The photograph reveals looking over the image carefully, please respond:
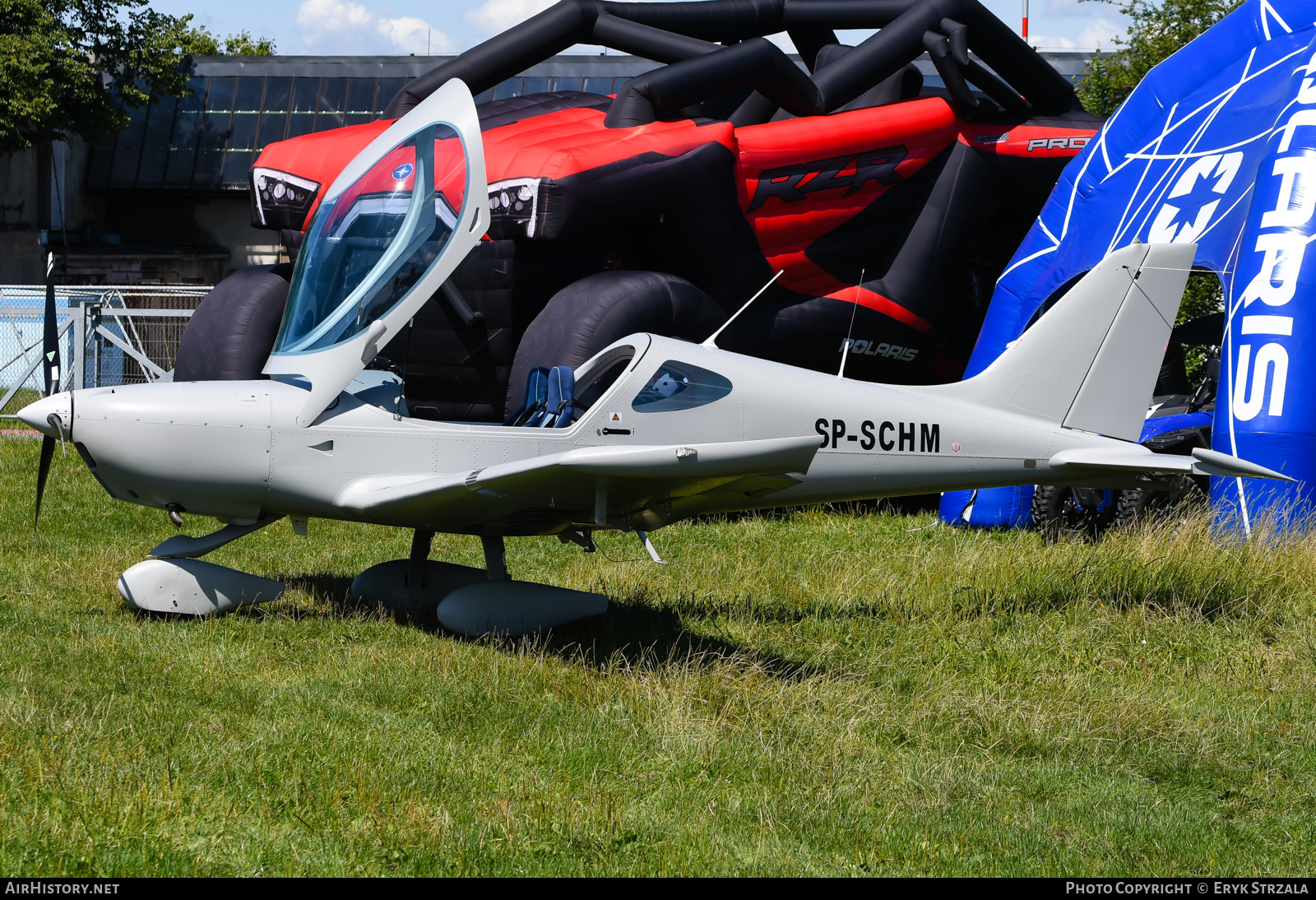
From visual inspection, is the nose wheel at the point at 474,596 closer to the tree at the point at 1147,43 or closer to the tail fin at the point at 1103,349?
the tail fin at the point at 1103,349

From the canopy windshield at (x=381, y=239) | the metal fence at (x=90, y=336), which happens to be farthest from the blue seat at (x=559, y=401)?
the metal fence at (x=90, y=336)

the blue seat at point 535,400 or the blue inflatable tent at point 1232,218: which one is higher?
the blue inflatable tent at point 1232,218

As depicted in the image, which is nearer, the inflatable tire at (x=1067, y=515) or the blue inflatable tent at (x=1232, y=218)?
the blue inflatable tent at (x=1232, y=218)

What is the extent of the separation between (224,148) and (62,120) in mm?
4443

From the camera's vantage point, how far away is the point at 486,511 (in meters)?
6.32

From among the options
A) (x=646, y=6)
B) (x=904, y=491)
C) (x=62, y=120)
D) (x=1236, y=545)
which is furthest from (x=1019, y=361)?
(x=62, y=120)

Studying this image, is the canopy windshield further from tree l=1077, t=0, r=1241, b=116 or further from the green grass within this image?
tree l=1077, t=0, r=1241, b=116

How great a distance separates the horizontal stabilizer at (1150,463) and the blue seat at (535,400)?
3445 mm

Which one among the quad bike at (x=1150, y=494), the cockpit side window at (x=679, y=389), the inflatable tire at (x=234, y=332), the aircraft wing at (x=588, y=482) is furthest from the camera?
the inflatable tire at (x=234, y=332)

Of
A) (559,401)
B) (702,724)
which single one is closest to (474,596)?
(559,401)

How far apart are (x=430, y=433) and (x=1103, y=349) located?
4730 mm

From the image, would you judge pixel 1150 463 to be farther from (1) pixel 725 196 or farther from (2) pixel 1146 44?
(2) pixel 1146 44

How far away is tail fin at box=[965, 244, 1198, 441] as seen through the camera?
306 inches

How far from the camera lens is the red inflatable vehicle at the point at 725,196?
1039 cm
